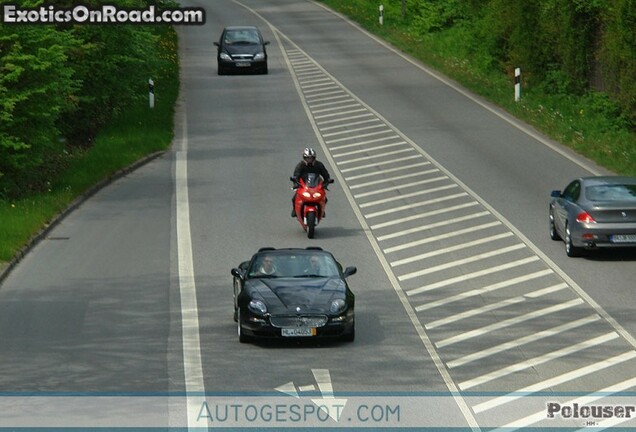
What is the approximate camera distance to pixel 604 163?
37.4 meters

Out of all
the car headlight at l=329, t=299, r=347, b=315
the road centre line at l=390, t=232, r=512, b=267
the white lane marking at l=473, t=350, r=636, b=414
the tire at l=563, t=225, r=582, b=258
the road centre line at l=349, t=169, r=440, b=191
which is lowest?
the road centre line at l=349, t=169, r=440, b=191

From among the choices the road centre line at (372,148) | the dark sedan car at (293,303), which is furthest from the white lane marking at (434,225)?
the road centre line at (372,148)

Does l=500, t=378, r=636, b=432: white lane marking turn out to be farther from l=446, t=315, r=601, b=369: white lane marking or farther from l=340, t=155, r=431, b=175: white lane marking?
l=340, t=155, r=431, b=175: white lane marking

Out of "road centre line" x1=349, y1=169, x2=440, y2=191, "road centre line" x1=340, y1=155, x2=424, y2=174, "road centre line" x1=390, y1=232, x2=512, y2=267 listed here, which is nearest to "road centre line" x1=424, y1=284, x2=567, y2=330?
"road centre line" x1=390, y1=232, x2=512, y2=267

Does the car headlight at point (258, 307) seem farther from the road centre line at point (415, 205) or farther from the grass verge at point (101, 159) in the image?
the road centre line at point (415, 205)

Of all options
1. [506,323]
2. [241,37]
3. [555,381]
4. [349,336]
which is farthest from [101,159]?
[555,381]

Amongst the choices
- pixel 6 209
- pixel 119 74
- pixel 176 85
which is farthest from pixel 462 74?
pixel 6 209

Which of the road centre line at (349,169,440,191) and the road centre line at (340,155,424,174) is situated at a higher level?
the road centre line at (349,169,440,191)

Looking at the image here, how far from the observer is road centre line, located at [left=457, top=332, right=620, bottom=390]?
17416 mm

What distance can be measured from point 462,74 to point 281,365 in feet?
126

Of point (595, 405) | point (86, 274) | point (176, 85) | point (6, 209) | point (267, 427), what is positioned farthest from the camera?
point (176, 85)

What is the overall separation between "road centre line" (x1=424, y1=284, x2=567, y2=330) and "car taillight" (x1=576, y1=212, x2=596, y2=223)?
96.6 inches

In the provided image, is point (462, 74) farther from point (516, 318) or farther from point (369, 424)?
point (369, 424)

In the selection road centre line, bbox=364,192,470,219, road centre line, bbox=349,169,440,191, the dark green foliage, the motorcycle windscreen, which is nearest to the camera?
the motorcycle windscreen
